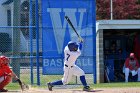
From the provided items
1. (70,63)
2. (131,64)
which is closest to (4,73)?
(70,63)

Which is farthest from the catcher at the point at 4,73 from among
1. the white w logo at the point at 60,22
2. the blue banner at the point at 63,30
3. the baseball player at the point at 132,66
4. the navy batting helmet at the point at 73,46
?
the baseball player at the point at 132,66

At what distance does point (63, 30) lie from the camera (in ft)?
60.7

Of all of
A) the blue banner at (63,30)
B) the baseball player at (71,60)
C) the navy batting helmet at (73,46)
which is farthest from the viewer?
the blue banner at (63,30)

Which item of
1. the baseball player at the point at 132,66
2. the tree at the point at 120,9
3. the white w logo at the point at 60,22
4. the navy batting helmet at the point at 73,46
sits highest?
the tree at the point at 120,9

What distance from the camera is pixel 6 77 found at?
1516 centimetres

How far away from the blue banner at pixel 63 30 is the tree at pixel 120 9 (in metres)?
16.2

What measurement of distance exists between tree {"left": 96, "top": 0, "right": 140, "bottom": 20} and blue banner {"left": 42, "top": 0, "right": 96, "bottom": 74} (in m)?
16.2

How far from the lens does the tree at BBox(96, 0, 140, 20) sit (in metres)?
34.7

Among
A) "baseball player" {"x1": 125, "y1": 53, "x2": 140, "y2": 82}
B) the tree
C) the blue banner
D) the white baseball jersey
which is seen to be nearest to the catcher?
the white baseball jersey

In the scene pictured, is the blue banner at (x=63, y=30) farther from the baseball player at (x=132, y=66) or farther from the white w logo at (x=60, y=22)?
the baseball player at (x=132, y=66)

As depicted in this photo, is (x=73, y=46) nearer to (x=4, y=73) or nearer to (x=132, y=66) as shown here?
(x=4, y=73)

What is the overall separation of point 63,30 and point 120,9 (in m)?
16.9

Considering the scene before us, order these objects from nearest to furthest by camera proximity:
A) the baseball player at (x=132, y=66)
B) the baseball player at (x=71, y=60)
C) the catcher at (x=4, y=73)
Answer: the baseball player at (x=71, y=60) < the catcher at (x=4, y=73) < the baseball player at (x=132, y=66)

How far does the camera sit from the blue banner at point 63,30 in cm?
1838
